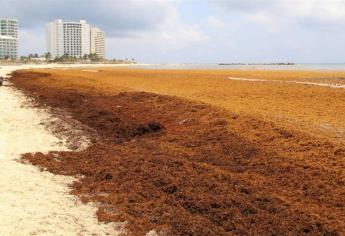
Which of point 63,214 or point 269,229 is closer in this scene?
point 269,229

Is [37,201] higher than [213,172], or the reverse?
[213,172]

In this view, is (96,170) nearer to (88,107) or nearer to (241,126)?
(241,126)

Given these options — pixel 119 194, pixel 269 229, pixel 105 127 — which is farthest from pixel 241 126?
pixel 269 229

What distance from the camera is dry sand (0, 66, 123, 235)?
745 cm

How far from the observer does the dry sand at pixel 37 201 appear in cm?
745

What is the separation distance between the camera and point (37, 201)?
8.73m

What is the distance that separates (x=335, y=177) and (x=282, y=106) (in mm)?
12567

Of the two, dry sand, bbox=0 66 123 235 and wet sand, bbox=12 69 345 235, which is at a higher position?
wet sand, bbox=12 69 345 235

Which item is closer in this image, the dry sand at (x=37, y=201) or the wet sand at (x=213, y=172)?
the dry sand at (x=37, y=201)

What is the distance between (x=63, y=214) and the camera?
26.6ft

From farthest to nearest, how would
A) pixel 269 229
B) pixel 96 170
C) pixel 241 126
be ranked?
pixel 241 126, pixel 96 170, pixel 269 229

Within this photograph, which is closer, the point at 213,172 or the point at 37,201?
the point at 37,201

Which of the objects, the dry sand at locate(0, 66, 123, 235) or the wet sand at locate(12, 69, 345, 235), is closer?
the dry sand at locate(0, 66, 123, 235)

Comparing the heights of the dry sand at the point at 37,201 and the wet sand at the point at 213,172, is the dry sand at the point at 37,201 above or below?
below
